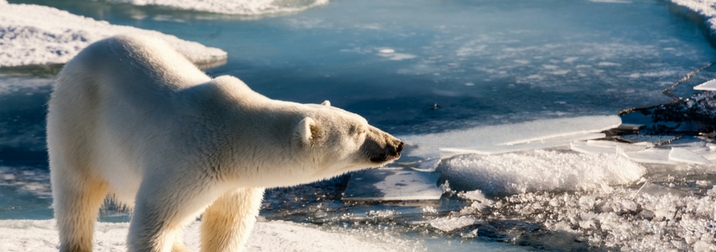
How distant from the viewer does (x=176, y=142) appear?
250cm

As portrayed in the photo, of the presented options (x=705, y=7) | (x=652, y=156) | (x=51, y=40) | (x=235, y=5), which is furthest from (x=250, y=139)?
(x=705, y=7)

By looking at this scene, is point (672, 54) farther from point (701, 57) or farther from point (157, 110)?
point (157, 110)

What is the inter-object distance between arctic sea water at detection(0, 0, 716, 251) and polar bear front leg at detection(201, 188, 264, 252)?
1.22m

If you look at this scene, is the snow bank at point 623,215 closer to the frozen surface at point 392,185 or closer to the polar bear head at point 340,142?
the frozen surface at point 392,185

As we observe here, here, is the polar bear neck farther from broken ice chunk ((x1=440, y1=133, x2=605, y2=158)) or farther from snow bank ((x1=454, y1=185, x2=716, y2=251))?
broken ice chunk ((x1=440, y1=133, x2=605, y2=158))

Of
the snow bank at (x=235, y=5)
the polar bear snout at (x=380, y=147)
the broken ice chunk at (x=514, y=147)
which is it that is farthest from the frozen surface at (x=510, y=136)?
the snow bank at (x=235, y=5)

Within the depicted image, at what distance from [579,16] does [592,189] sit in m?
6.03

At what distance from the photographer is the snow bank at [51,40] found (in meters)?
7.30

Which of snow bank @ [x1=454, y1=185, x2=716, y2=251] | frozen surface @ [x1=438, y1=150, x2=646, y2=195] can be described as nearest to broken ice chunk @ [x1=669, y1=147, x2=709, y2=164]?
frozen surface @ [x1=438, y1=150, x2=646, y2=195]

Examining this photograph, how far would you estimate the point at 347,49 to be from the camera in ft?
27.2

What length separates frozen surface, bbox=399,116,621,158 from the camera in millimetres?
5332

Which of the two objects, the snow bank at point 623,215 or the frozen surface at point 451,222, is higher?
the snow bank at point 623,215

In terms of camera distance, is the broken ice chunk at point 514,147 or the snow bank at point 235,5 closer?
the broken ice chunk at point 514,147

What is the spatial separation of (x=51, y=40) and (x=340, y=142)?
6005 mm
